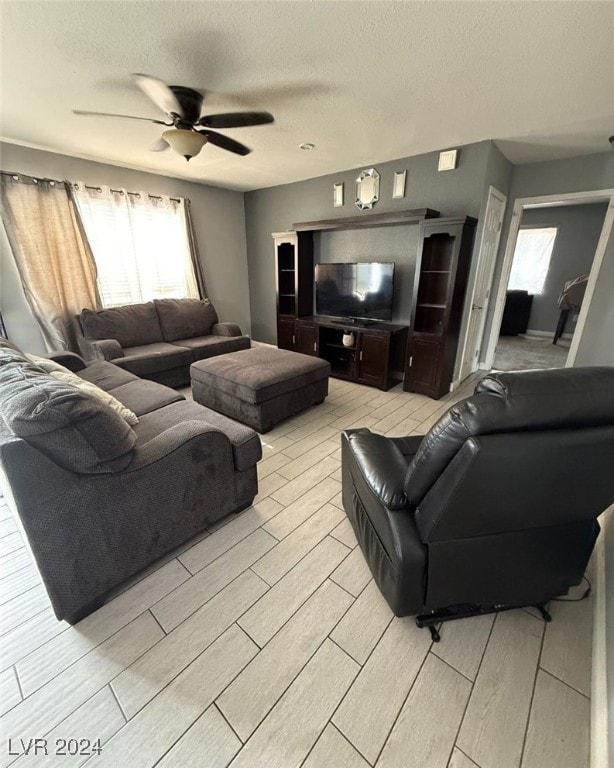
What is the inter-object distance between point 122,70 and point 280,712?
3.24 metres

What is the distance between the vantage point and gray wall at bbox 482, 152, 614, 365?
327 cm

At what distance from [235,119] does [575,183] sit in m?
3.59

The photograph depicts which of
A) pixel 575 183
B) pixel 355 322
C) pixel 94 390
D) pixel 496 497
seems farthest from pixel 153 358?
pixel 575 183

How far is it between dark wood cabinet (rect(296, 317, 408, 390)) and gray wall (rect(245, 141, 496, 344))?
0.47 meters

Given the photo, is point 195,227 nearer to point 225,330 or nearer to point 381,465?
point 225,330

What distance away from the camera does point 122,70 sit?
1.93 metres

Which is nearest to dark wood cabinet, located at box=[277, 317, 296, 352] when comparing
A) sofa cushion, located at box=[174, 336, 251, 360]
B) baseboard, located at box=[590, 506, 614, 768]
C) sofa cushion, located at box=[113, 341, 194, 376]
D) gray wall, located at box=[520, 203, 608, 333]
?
sofa cushion, located at box=[174, 336, 251, 360]

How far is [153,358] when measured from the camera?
11.4 ft

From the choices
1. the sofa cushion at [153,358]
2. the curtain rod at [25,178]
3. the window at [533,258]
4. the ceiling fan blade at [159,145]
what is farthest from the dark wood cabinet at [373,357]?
the window at [533,258]

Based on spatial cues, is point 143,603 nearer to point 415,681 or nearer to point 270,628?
point 270,628

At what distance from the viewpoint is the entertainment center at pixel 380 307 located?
10.6 feet

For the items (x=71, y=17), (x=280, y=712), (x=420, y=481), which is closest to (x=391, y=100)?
(x=71, y=17)

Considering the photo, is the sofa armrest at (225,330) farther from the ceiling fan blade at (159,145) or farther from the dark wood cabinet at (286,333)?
the ceiling fan blade at (159,145)

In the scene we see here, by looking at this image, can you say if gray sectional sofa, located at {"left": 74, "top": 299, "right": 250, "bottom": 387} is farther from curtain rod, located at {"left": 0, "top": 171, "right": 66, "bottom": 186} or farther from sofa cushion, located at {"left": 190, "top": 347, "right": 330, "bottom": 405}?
curtain rod, located at {"left": 0, "top": 171, "right": 66, "bottom": 186}
